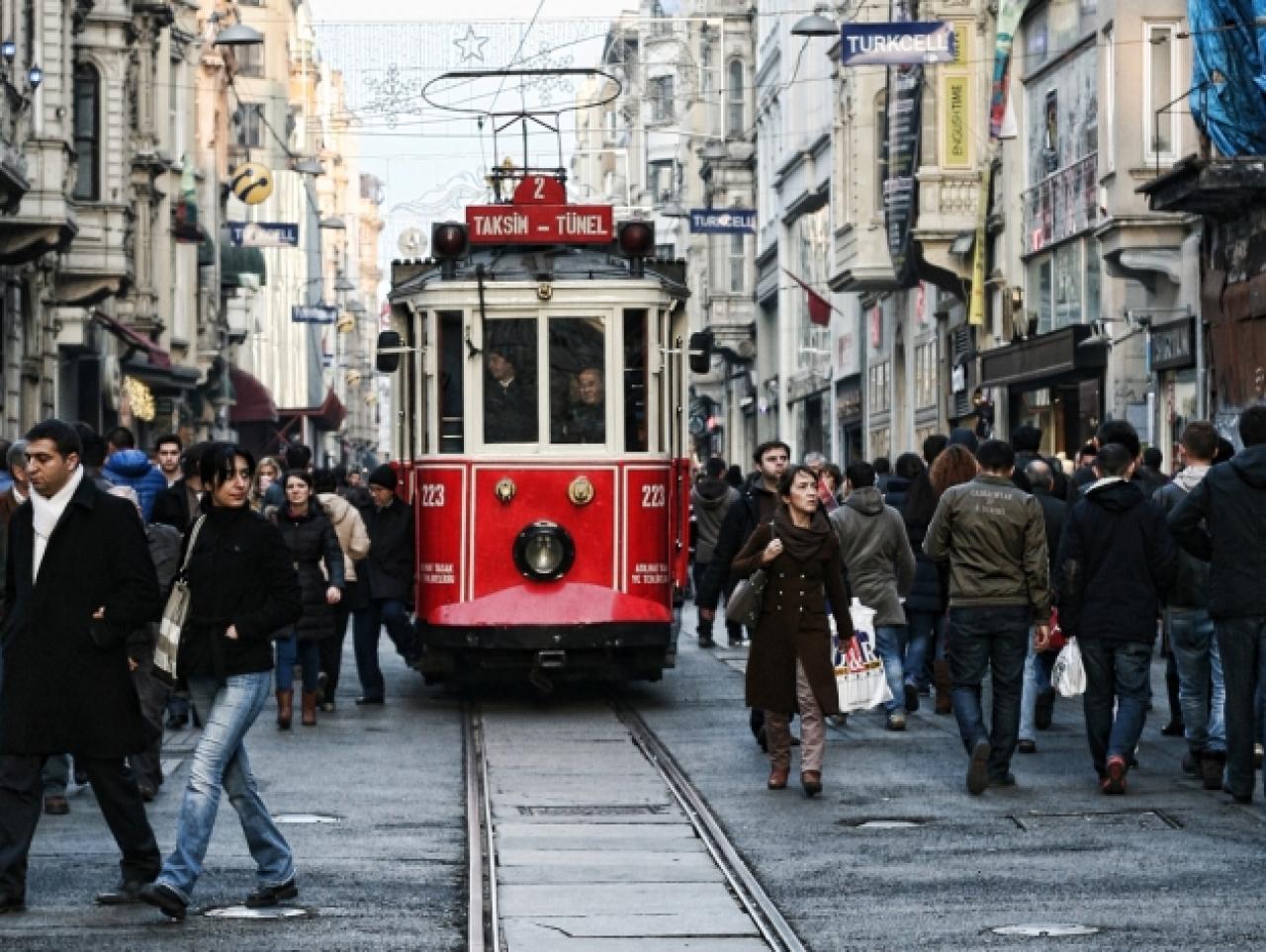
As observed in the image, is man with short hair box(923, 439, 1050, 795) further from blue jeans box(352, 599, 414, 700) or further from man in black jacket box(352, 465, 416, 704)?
blue jeans box(352, 599, 414, 700)

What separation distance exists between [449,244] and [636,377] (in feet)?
5.33

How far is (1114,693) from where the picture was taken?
14.5 metres

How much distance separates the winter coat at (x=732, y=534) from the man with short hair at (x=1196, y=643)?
225 cm

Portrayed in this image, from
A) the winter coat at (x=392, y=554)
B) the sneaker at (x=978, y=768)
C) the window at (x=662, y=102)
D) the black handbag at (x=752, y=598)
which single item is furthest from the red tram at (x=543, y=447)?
the window at (x=662, y=102)

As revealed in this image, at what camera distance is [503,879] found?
11.4 metres

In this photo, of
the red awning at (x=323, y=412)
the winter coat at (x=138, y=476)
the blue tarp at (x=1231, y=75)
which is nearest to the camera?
the winter coat at (x=138, y=476)

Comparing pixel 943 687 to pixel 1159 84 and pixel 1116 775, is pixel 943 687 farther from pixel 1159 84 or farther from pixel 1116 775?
pixel 1159 84

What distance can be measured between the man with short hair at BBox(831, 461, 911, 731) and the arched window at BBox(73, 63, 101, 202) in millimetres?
23746

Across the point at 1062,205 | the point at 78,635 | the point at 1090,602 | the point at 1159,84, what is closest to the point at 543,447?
the point at 1090,602

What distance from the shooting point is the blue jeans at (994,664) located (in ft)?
47.3

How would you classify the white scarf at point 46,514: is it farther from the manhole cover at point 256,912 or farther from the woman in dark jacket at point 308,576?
the woman in dark jacket at point 308,576

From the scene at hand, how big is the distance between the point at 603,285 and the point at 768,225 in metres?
50.6

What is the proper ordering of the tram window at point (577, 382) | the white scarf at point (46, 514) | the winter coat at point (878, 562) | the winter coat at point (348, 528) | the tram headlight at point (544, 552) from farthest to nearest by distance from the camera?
1. the tram window at point (577, 382)
2. the tram headlight at point (544, 552)
3. the winter coat at point (348, 528)
4. the winter coat at point (878, 562)
5. the white scarf at point (46, 514)

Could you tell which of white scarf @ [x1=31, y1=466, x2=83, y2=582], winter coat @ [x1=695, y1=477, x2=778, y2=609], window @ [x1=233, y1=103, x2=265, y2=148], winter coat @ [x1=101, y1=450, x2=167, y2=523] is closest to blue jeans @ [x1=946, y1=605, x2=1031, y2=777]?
winter coat @ [x1=695, y1=477, x2=778, y2=609]
